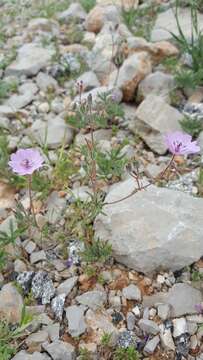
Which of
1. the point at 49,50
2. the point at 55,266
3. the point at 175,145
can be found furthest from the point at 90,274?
the point at 49,50

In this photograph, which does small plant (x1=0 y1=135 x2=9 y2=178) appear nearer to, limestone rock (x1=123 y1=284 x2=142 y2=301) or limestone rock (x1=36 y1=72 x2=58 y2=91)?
limestone rock (x1=36 y1=72 x2=58 y2=91)

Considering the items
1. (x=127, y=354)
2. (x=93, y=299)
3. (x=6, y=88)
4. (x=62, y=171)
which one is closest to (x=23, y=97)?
(x=6, y=88)

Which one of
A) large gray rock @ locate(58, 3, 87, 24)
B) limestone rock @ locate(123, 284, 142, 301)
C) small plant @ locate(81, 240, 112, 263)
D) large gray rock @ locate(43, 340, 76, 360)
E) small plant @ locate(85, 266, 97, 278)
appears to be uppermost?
large gray rock @ locate(58, 3, 87, 24)

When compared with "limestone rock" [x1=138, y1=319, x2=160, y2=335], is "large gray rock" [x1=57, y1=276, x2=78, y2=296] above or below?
above

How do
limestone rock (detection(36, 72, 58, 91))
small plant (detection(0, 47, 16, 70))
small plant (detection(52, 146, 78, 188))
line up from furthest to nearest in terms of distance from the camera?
small plant (detection(0, 47, 16, 70)) < limestone rock (detection(36, 72, 58, 91)) < small plant (detection(52, 146, 78, 188))

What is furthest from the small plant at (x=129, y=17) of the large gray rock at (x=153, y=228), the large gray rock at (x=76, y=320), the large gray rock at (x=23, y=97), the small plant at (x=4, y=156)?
the large gray rock at (x=76, y=320)

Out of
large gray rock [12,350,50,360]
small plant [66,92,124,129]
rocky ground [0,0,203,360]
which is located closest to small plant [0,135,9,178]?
rocky ground [0,0,203,360]
